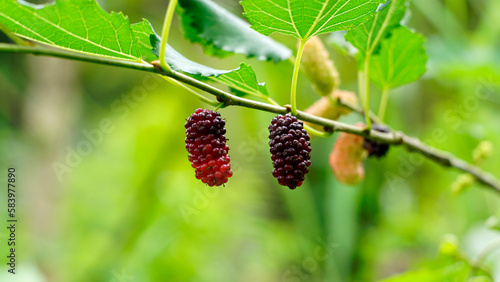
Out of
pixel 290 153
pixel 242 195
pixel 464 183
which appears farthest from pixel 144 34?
pixel 242 195

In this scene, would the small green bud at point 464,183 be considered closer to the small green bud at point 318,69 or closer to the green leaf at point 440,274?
the green leaf at point 440,274

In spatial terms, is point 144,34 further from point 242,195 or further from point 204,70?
point 242,195

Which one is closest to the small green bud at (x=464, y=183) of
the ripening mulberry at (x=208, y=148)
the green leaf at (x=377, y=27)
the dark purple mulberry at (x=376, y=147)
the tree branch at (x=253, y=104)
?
the tree branch at (x=253, y=104)

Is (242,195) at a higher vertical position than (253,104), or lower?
higher

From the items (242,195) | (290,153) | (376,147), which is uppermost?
(242,195)

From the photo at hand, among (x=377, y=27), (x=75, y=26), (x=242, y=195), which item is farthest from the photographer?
(x=242, y=195)

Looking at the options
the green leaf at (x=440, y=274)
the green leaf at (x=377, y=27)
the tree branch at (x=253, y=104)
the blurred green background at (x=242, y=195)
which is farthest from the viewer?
the blurred green background at (x=242, y=195)

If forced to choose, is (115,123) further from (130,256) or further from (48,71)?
(130,256)

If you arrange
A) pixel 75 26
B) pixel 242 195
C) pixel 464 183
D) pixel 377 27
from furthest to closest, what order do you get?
pixel 242 195, pixel 464 183, pixel 377 27, pixel 75 26
